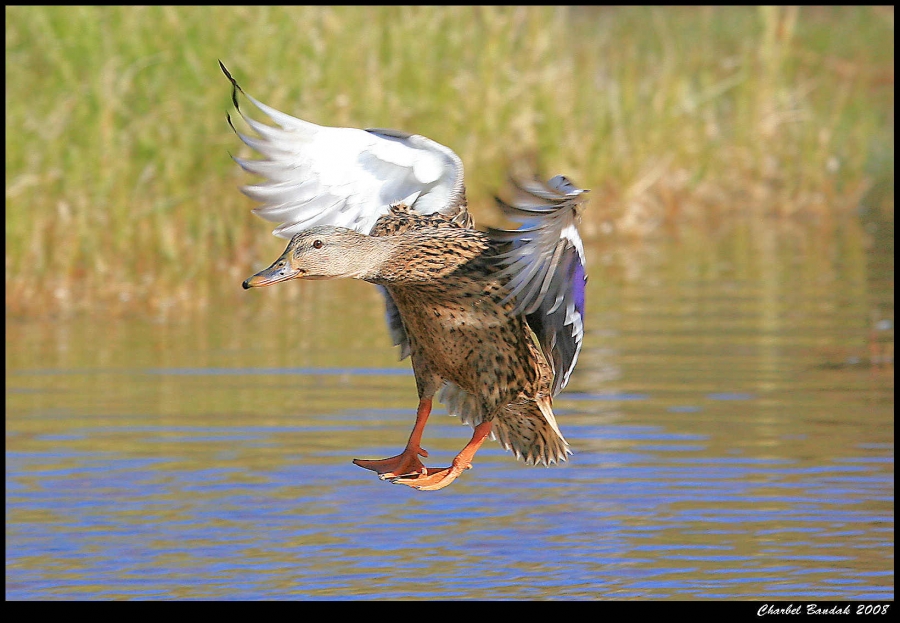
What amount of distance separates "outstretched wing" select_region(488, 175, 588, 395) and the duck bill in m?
0.65

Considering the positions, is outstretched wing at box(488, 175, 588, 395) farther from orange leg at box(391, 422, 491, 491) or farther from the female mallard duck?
orange leg at box(391, 422, 491, 491)

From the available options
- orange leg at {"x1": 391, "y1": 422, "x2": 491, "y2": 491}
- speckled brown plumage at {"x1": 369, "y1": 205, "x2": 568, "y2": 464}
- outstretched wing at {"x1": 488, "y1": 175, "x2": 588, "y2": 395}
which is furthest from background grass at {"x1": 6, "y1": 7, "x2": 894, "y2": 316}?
orange leg at {"x1": 391, "y1": 422, "x2": 491, "y2": 491}

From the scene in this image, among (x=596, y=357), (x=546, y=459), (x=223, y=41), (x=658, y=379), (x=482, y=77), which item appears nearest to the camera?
(x=546, y=459)

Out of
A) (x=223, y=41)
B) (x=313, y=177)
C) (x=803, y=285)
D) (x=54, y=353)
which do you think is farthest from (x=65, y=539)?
(x=803, y=285)

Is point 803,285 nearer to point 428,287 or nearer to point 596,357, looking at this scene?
point 596,357

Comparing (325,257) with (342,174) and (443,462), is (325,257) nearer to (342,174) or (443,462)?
(342,174)

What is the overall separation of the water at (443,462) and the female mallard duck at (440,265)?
539mm

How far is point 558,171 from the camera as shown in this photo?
13.4 metres

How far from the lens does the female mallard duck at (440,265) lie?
A: 18.1ft

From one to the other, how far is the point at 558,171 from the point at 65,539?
7.23 metres

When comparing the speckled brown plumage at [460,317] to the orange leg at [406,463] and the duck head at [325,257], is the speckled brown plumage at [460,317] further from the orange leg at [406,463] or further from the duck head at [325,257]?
the orange leg at [406,463]

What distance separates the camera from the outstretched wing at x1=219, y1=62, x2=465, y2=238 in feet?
20.7

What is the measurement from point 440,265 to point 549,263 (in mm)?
361

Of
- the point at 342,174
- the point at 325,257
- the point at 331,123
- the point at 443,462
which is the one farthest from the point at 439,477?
the point at 331,123
